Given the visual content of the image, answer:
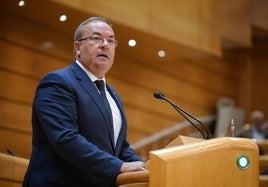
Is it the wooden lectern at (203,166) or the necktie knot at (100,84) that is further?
the necktie knot at (100,84)

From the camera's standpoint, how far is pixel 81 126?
7.18ft

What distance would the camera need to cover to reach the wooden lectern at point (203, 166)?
5.90 feet

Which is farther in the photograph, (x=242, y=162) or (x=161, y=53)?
(x=161, y=53)

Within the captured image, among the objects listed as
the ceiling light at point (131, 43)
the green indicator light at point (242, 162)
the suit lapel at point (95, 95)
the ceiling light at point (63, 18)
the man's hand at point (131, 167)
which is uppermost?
the ceiling light at point (63, 18)

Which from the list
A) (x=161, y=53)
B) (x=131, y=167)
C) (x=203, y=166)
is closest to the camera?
(x=203, y=166)

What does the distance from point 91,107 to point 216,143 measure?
581mm

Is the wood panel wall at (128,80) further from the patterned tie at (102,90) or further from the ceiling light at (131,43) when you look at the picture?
the patterned tie at (102,90)

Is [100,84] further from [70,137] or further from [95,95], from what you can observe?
[70,137]

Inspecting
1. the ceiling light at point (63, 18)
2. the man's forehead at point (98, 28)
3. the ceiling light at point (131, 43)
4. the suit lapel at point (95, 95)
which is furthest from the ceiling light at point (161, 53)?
the suit lapel at point (95, 95)

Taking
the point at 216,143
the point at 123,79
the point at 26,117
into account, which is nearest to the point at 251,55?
the point at 123,79

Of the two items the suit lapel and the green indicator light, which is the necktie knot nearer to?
the suit lapel

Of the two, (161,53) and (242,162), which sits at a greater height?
(161,53)

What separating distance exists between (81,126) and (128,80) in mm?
3609

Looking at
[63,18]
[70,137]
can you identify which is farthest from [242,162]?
[63,18]
